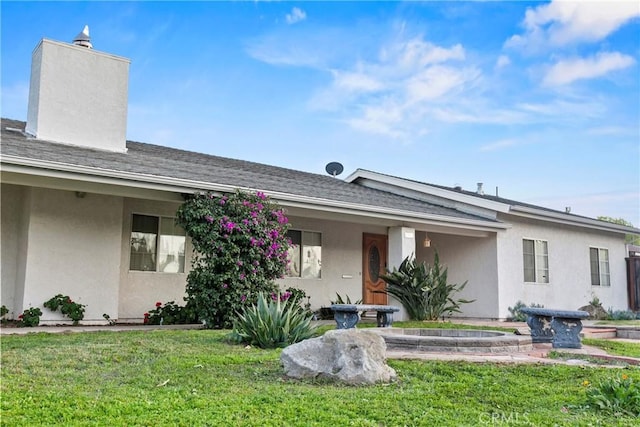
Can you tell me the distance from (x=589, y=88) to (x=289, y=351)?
14122 mm

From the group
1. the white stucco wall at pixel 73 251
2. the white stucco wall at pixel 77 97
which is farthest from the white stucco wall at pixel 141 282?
the white stucco wall at pixel 77 97

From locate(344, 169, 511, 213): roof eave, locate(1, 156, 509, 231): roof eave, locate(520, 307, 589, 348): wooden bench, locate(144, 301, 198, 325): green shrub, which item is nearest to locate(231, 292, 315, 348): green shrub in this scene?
locate(1, 156, 509, 231): roof eave

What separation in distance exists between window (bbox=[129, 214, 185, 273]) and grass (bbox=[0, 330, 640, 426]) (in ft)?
17.2

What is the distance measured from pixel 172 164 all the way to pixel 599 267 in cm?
1438

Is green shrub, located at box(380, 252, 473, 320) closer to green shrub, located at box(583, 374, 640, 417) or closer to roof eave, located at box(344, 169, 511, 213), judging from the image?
roof eave, located at box(344, 169, 511, 213)

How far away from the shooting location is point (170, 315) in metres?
12.0

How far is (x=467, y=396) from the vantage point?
5.03 m

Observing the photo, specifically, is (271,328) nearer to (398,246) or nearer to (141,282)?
(141,282)

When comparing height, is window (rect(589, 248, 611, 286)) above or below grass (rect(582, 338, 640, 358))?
above

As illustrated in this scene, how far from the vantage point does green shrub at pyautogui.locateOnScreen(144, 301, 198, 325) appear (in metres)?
11.8

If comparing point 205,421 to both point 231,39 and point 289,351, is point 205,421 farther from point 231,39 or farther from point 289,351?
point 231,39

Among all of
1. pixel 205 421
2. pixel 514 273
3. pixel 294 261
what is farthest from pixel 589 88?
pixel 205 421

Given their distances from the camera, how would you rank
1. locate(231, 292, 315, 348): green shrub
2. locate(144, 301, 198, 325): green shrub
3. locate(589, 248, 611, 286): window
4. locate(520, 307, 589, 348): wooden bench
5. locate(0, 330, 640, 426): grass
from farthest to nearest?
locate(589, 248, 611, 286): window < locate(144, 301, 198, 325): green shrub < locate(520, 307, 589, 348): wooden bench < locate(231, 292, 315, 348): green shrub < locate(0, 330, 640, 426): grass

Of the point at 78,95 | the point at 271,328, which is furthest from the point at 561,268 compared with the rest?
the point at 78,95
